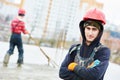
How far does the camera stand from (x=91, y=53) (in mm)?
2010

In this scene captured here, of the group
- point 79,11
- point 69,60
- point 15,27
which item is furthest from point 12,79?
point 79,11

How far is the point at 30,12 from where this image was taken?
67.5 ft

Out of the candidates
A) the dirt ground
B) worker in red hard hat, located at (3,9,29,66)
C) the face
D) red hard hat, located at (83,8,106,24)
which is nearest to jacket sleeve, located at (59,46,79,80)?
the face

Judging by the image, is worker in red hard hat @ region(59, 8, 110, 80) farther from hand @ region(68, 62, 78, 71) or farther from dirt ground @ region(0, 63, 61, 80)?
dirt ground @ region(0, 63, 61, 80)

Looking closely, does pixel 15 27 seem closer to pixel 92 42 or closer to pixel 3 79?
pixel 3 79

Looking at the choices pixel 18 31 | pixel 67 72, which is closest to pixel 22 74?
pixel 18 31

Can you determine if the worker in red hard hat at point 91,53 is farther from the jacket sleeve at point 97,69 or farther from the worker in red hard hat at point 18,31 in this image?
the worker in red hard hat at point 18,31

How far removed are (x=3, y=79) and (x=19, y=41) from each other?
1.78 meters

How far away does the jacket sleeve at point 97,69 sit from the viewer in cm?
198

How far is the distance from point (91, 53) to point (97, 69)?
4.2 inches

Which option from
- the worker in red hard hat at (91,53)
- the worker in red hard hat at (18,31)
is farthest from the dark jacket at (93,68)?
the worker in red hard hat at (18,31)

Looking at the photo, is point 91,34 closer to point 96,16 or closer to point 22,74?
point 96,16

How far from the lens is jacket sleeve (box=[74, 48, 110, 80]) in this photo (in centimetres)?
198

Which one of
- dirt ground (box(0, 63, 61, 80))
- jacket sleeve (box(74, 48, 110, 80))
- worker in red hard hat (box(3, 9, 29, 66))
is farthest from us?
worker in red hard hat (box(3, 9, 29, 66))
